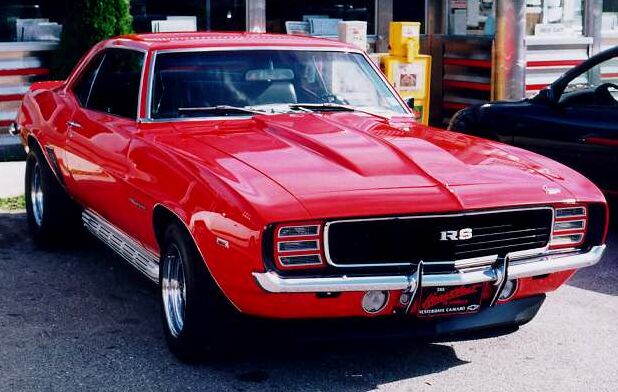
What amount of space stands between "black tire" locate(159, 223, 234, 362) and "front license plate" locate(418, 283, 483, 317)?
0.86 metres

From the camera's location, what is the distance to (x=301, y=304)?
15.1ft

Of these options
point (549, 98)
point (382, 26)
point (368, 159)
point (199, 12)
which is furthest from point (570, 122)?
point (382, 26)

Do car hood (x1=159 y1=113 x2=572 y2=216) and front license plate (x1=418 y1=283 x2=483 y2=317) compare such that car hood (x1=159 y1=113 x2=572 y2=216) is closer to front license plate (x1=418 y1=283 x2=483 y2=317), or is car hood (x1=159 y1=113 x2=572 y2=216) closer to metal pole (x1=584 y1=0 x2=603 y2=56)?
front license plate (x1=418 y1=283 x2=483 y2=317)

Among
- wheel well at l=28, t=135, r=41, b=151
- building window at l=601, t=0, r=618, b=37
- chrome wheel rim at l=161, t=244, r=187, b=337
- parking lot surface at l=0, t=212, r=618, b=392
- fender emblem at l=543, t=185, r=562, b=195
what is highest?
building window at l=601, t=0, r=618, b=37

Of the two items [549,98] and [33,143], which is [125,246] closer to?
[33,143]

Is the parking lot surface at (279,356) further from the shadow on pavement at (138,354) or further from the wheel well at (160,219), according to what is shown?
the wheel well at (160,219)

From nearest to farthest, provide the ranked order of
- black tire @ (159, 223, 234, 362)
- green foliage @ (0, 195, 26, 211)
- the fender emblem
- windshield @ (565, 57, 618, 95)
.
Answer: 1. black tire @ (159, 223, 234, 362)
2. the fender emblem
3. windshield @ (565, 57, 618, 95)
4. green foliage @ (0, 195, 26, 211)

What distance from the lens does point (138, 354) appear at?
539 cm

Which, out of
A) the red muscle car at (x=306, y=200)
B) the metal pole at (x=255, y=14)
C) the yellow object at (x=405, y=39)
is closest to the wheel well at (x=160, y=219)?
→ the red muscle car at (x=306, y=200)

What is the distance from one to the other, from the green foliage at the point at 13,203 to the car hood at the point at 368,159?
3.70 metres

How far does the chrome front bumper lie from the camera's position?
451 cm

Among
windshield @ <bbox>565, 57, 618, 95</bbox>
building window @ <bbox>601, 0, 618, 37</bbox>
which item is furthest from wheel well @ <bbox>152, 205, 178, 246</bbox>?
building window @ <bbox>601, 0, 618, 37</bbox>

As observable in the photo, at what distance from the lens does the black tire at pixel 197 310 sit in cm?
490

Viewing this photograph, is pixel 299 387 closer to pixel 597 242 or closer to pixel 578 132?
pixel 597 242
